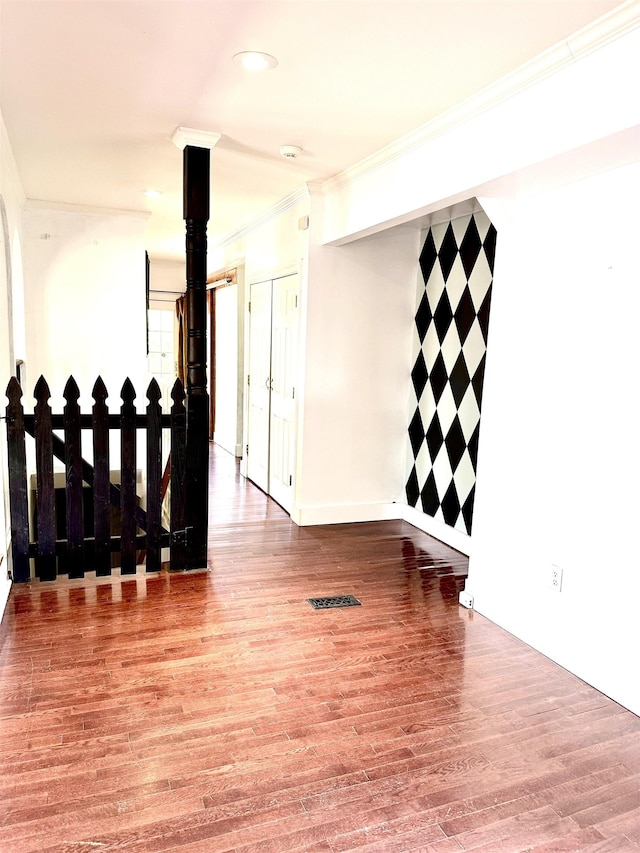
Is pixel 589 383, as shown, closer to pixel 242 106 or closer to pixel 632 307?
pixel 632 307

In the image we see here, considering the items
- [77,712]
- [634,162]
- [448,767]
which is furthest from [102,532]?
[634,162]

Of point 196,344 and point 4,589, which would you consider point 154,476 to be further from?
point 4,589

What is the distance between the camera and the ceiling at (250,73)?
2.18 m

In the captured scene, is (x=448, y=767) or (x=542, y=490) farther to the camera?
(x=542, y=490)

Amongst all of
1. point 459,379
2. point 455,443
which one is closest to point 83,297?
point 459,379

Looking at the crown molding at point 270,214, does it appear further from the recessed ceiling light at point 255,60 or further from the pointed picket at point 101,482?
the pointed picket at point 101,482

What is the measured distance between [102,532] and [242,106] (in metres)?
2.45

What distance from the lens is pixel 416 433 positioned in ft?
16.4

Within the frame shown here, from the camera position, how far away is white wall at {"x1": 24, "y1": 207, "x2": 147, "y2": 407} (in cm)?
570

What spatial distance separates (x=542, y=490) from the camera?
299 centimetres

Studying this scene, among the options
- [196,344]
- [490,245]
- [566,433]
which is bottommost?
[566,433]

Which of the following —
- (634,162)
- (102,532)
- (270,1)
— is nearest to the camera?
(270,1)

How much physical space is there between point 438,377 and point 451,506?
0.98m

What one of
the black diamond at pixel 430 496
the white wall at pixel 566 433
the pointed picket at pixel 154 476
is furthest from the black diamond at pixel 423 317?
the pointed picket at pixel 154 476
